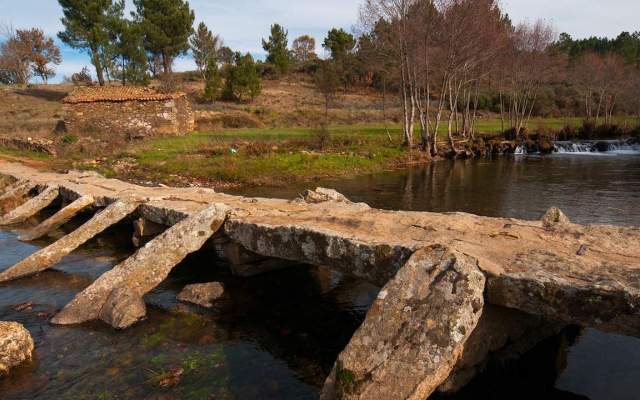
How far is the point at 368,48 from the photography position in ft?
109

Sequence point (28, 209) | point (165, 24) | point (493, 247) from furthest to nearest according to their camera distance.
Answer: point (165, 24) → point (28, 209) → point (493, 247)

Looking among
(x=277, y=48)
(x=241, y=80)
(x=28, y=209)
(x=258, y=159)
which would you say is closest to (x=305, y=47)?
(x=277, y=48)

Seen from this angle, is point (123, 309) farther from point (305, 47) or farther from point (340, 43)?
point (305, 47)

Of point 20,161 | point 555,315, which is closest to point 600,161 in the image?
point 555,315

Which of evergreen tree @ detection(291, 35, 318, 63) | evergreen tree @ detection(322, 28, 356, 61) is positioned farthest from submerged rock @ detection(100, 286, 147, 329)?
evergreen tree @ detection(291, 35, 318, 63)

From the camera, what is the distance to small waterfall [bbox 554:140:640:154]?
35250mm

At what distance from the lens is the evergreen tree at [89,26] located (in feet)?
164

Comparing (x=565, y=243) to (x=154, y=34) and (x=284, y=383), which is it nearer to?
(x=284, y=383)

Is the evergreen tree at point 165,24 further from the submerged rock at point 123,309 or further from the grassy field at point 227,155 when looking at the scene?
the submerged rock at point 123,309

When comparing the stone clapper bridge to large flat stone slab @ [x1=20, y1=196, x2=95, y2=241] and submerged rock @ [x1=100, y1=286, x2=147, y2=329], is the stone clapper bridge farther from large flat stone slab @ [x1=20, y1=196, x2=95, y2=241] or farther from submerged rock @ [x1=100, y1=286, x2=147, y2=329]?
large flat stone slab @ [x1=20, y1=196, x2=95, y2=241]

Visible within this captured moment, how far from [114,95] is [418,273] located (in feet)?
111

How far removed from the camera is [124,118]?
32.9m

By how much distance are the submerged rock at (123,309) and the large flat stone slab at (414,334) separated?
3789 mm

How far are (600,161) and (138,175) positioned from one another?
1127 inches
